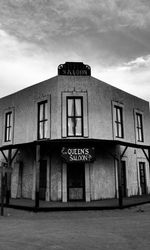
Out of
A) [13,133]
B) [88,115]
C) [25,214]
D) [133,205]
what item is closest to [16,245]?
[25,214]

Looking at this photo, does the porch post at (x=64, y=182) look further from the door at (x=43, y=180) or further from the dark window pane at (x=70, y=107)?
the dark window pane at (x=70, y=107)

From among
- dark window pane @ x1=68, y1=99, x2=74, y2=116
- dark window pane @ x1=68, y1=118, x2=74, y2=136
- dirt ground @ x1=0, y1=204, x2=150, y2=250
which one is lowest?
dirt ground @ x1=0, y1=204, x2=150, y2=250

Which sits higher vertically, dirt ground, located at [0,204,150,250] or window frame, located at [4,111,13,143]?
window frame, located at [4,111,13,143]

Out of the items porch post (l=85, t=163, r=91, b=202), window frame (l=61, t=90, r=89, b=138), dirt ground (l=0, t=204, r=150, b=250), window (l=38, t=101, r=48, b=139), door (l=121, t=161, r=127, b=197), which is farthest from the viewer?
door (l=121, t=161, r=127, b=197)

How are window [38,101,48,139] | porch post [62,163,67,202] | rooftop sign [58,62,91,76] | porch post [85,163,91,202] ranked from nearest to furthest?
porch post [62,163,67,202]
porch post [85,163,91,202]
window [38,101,48,139]
rooftop sign [58,62,91,76]

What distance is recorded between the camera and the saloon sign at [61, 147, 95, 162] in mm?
12266

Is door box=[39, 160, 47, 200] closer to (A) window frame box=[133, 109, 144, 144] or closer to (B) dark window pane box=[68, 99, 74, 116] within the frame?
(B) dark window pane box=[68, 99, 74, 116]

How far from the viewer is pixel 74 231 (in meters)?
6.91

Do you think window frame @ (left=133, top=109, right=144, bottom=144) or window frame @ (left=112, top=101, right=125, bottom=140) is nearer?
window frame @ (left=112, top=101, right=125, bottom=140)

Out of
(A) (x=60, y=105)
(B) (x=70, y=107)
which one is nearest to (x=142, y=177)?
(B) (x=70, y=107)

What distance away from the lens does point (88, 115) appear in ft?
45.8

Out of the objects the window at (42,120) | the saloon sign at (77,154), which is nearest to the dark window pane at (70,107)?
the window at (42,120)

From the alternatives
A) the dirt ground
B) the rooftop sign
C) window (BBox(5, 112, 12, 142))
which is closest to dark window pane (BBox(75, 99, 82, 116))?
the rooftop sign

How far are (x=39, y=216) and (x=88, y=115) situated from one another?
6.22 m
